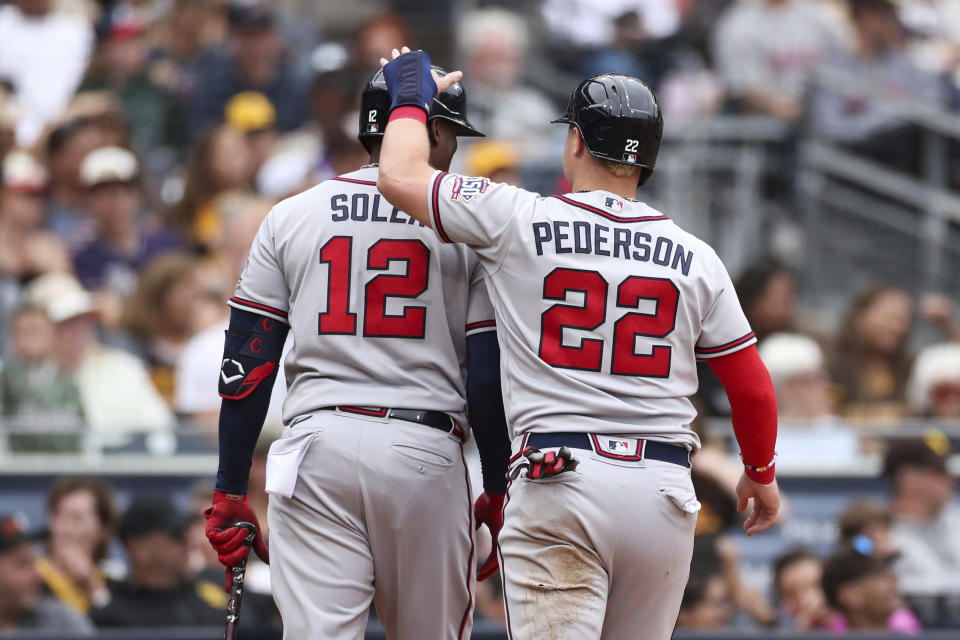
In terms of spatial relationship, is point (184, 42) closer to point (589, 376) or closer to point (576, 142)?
point (576, 142)

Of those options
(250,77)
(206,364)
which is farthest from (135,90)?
(206,364)

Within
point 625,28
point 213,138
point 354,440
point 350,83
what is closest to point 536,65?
point 625,28

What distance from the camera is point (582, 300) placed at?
4055 millimetres

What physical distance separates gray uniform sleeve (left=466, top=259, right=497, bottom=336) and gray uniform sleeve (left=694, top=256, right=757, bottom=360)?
2.15 ft

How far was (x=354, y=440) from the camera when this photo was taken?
4215 millimetres

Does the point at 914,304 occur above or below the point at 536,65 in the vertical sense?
below

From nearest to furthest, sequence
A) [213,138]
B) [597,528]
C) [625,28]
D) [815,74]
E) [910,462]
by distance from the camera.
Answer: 1. [597,528]
2. [910,462]
3. [213,138]
4. [815,74]
5. [625,28]

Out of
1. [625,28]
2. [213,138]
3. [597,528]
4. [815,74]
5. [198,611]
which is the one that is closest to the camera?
[597,528]

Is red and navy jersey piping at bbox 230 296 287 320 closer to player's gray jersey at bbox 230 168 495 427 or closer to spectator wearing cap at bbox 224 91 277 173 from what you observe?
player's gray jersey at bbox 230 168 495 427

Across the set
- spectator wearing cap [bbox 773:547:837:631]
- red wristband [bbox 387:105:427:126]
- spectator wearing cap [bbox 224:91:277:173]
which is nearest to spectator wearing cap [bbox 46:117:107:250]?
spectator wearing cap [bbox 224:91:277:173]

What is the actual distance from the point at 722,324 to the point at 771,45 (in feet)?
24.0

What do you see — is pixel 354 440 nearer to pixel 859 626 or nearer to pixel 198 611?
pixel 198 611

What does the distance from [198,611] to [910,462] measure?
379 cm

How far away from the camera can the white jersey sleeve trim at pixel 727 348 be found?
4.25 metres
